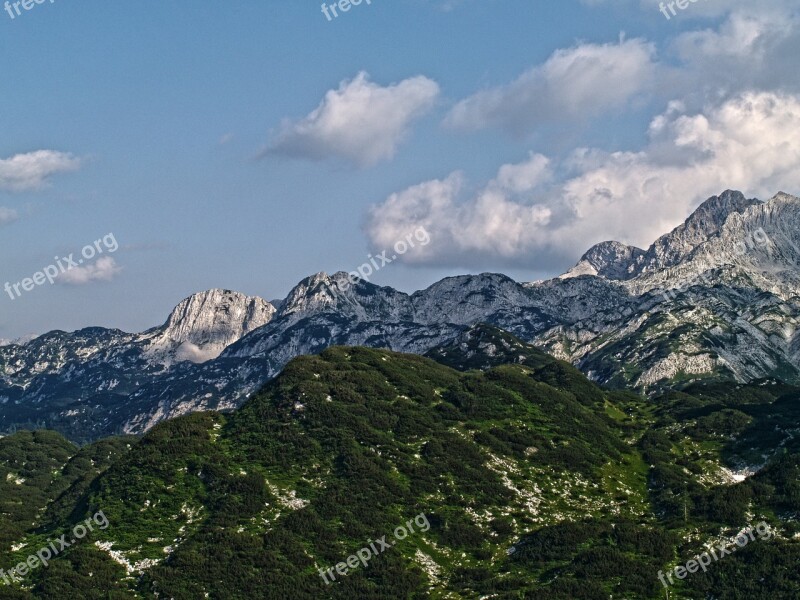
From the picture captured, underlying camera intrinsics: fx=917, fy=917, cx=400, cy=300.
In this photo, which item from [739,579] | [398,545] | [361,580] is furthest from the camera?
[398,545]

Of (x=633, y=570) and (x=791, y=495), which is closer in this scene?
(x=633, y=570)

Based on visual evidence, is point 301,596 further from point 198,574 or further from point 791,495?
point 791,495

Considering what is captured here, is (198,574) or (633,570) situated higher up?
(198,574)

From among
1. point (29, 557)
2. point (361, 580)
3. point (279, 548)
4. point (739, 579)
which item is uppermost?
point (29, 557)

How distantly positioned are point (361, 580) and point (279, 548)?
20.0 meters

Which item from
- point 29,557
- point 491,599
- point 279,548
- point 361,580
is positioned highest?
point 29,557

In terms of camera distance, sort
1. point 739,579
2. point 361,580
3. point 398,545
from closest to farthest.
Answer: point 739,579, point 361,580, point 398,545

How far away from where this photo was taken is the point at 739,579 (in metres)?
169

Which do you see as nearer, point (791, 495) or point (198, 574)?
point (198, 574)

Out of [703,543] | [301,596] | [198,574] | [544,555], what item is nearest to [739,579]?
A: [703,543]

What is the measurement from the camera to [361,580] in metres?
182

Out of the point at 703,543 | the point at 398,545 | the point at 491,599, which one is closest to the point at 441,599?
the point at 491,599

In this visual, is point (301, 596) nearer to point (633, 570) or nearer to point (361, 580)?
point (361, 580)

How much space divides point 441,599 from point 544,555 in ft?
84.8
